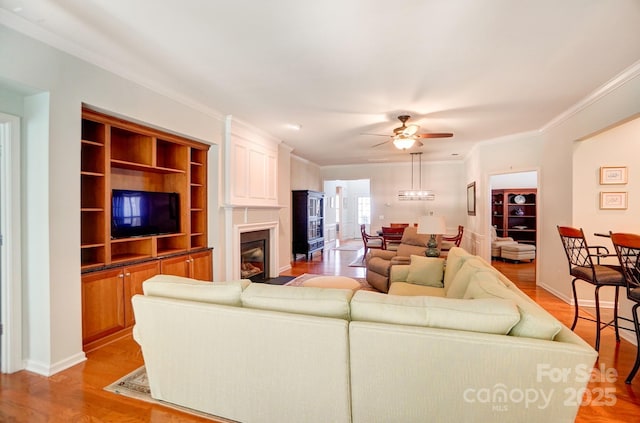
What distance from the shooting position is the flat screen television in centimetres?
331

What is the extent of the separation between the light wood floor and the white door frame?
0.25 metres

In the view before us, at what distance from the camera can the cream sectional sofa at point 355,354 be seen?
1.38 metres

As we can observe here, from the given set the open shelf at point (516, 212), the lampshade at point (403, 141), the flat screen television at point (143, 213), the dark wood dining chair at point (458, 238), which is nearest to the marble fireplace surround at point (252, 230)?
the flat screen television at point (143, 213)

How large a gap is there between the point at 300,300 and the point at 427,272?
2.27m

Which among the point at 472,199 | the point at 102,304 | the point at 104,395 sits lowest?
the point at 104,395

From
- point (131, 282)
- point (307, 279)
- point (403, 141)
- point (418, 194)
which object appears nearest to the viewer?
point (131, 282)

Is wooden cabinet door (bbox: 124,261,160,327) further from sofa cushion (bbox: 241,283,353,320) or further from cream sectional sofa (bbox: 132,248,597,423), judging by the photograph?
sofa cushion (bbox: 241,283,353,320)

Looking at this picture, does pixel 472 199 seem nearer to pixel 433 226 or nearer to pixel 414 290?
pixel 433 226

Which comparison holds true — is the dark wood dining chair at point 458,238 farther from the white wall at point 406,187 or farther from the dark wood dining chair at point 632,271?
the dark wood dining chair at point 632,271

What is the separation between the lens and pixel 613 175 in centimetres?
395

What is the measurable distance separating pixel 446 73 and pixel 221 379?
331 cm

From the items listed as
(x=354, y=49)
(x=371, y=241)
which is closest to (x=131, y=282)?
(x=354, y=49)

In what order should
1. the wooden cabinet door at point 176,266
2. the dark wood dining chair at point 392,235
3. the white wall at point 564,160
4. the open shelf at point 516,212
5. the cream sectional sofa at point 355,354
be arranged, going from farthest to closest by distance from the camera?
1. the open shelf at point 516,212
2. the dark wood dining chair at point 392,235
3. the wooden cabinet door at point 176,266
4. the white wall at point 564,160
5. the cream sectional sofa at point 355,354

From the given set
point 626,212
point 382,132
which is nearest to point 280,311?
point 382,132
